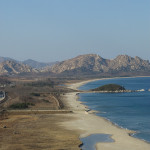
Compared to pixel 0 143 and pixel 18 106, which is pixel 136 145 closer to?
pixel 0 143

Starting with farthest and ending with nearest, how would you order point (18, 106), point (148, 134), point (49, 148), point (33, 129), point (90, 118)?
point (18, 106)
point (90, 118)
point (33, 129)
point (148, 134)
point (49, 148)

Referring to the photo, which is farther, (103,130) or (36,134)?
(103,130)

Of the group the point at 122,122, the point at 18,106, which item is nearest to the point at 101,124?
the point at 122,122

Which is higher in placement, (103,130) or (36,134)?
(36,134)

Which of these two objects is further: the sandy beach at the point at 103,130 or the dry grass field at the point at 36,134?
the sandy beach at the point at 103,130

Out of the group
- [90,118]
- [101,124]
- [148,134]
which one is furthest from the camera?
[90,118]

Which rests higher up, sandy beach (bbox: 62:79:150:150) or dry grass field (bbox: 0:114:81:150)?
dry grass field (bbox: 0:114:81:150)

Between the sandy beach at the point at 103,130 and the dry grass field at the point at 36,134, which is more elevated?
the dry grass field at the point at 36,134

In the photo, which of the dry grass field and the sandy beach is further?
the sandy beach

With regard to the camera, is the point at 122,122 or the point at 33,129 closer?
the point at 33,129
